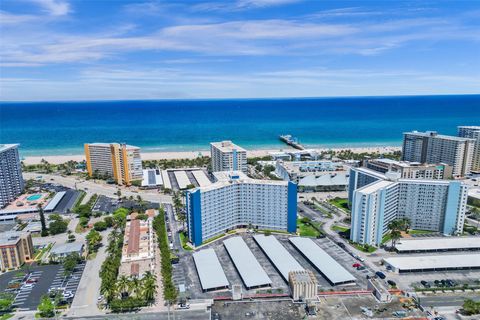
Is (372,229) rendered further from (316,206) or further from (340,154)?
(340,154)

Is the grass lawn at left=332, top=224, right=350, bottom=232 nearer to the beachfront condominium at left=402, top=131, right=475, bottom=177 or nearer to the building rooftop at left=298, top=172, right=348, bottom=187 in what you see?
the building rooftop at left=298, top=172, right=348, bottom=187

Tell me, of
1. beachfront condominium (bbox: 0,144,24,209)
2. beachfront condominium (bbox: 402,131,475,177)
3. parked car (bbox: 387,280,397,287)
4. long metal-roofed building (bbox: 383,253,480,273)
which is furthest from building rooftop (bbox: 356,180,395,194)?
beachfront condominium (bbox: 0,144,24,209)

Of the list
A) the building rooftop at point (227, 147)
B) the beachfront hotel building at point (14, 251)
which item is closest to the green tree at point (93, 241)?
the beachfront hotel building at point (14, 251)

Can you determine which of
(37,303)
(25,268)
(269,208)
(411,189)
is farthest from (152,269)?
(411,189)

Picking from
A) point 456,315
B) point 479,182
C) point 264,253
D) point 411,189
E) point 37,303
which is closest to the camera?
point 456,315

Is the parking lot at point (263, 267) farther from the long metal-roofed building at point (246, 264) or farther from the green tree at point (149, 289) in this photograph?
the green tree at point (149, 289)

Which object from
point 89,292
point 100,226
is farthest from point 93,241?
point 89,292

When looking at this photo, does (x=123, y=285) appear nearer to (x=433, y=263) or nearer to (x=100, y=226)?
(x=100, y=226)

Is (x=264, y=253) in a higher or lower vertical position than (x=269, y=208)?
lower

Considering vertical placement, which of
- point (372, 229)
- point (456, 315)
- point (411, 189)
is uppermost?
point (411, 189)
